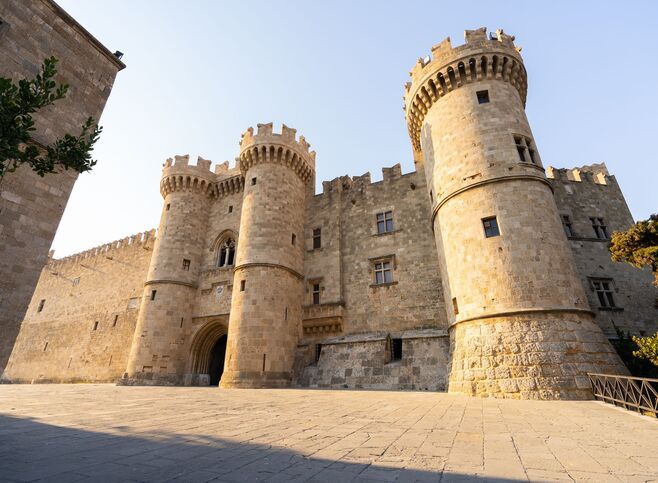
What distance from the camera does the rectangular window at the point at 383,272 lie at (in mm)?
15695

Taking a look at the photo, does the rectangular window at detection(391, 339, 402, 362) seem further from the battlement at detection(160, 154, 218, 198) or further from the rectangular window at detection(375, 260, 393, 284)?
the battlement at detection(160, 154, 218, 198)

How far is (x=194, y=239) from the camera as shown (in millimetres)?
19828

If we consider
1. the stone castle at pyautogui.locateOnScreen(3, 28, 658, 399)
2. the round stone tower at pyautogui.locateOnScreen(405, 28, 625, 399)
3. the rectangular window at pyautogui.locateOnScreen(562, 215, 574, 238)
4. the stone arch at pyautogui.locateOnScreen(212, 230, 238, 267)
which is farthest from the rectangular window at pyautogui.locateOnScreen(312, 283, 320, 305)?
the rectangular window at pyautogui.locateOnScreen(562, 215, 574, 238)

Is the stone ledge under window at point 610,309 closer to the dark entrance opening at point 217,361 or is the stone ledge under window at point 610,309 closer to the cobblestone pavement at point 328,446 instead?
the cobblestone pavement at point 328,446

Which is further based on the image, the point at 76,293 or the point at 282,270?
the point at 76,293

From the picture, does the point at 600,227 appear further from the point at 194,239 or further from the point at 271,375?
the point at 194,239

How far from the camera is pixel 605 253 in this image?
14.5 m

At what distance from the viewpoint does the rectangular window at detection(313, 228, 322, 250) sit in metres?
18.3

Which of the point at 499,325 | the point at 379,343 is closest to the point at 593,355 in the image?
the point at 499,325

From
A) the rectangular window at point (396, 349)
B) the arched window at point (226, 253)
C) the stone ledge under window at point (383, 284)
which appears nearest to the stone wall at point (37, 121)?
the arched window at point (226, 253)

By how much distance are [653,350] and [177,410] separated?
11.0m

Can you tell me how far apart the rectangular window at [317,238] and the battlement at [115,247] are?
526 inches

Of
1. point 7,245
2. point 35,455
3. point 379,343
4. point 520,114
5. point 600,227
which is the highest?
point 520,114

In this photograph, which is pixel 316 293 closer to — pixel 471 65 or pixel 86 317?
pixel 471 65
